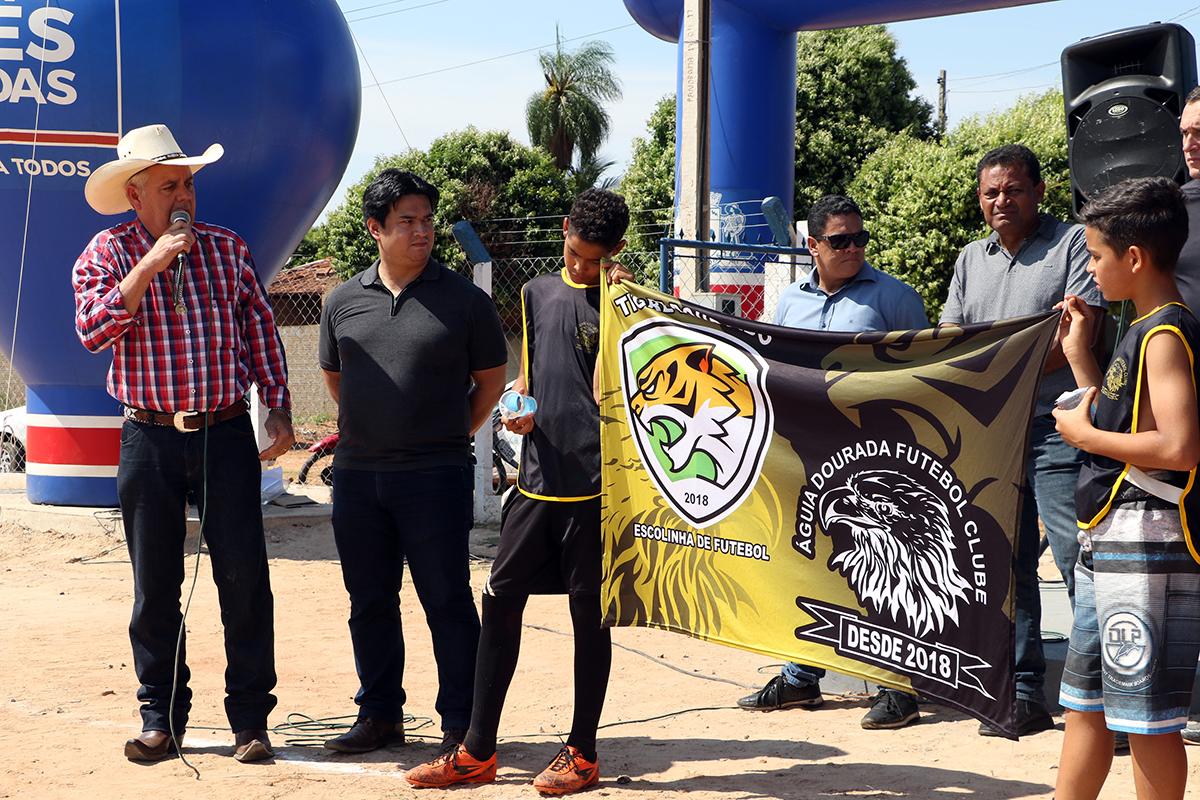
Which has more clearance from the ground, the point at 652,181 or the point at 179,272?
the point at 652,181

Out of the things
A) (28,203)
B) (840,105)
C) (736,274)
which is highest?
(840,105)

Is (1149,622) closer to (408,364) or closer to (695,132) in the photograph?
(408,364)

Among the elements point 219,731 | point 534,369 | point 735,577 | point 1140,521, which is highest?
point 534,369

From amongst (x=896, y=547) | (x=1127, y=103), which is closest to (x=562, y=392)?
(x=896, y=547)

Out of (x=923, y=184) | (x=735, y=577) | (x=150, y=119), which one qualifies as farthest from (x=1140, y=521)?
(x=923, y=184)

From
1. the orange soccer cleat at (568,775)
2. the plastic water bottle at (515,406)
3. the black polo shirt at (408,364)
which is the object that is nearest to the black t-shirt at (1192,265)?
the plastic water bottle at (515,406)

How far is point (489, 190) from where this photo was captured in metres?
31.7

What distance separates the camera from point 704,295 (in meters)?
9.72

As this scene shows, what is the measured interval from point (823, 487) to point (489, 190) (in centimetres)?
2796

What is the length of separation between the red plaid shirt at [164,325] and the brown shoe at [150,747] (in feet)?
4.25

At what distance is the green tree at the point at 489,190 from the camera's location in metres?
31.0

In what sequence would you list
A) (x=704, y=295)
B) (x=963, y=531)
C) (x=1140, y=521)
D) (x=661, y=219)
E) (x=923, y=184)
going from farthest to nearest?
(x=661, y=219), (x=923, y=184), (x=704, y=295), (x=963, y=531), (x=1140, y=521)

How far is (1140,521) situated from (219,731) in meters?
3.90

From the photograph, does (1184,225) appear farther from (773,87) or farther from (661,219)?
(661,219)
